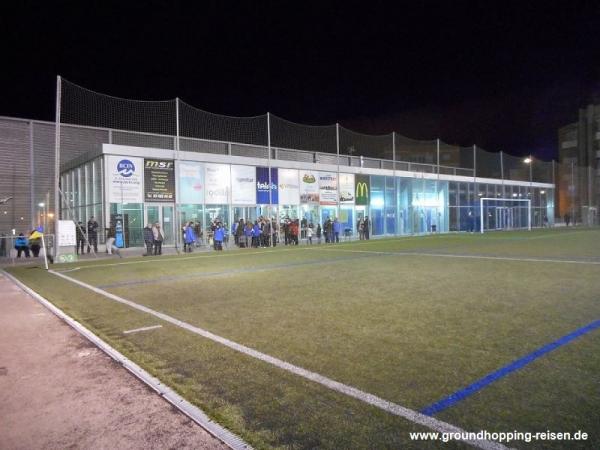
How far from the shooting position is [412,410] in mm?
3260

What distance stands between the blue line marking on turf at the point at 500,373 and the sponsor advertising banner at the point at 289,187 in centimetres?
2152

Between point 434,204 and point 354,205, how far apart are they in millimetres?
9799

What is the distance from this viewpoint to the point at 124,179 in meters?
20.3

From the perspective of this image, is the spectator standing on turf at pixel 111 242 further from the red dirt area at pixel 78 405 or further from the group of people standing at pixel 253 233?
the red dirt area at pixel 78 405

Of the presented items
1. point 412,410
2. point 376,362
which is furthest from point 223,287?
point 412,410

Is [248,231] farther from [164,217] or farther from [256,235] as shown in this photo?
[164,217]

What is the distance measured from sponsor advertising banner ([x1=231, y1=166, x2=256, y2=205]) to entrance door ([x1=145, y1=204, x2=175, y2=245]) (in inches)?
143

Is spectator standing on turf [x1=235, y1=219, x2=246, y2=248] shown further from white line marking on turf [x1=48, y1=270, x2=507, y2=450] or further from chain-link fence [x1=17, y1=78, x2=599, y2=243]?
white line marking on turf [x1=48, y1=270, x2=507, y2=450]

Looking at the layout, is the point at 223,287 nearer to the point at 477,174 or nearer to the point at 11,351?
the point at 11,351

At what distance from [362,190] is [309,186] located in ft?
15.6

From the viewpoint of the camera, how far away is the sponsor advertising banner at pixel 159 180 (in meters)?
20.9

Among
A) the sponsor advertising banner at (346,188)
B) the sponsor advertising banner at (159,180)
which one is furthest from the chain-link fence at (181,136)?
the sponsor advertising banner at (346,188)

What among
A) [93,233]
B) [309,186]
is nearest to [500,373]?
[93,233]

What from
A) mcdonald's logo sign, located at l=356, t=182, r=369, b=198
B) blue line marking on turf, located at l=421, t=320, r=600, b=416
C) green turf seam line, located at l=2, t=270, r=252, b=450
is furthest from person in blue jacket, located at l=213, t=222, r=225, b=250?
blue line marking on turf, located at l=421, t=320, r=600, b=416
